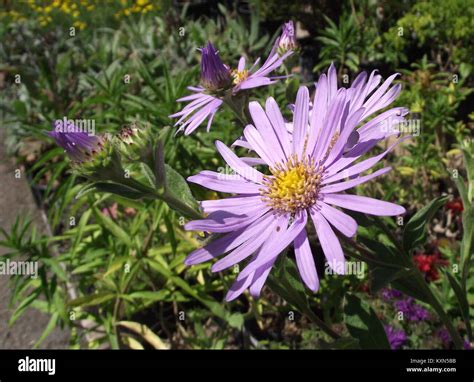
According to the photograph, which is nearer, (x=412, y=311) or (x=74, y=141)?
(x=74, y=141)

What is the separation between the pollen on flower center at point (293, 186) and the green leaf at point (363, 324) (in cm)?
25

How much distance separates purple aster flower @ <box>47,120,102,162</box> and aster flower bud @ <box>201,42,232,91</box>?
0.85 ft

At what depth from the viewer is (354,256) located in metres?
0.80

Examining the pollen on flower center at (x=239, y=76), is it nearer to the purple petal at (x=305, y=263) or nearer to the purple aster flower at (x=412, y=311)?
the purple petal at (x=305, y=263)

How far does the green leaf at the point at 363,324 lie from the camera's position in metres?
0.98

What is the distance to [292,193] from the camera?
84 cm

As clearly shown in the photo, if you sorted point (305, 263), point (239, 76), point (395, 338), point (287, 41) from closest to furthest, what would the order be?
point (305, 263) < point (239, 76) < point (287, 41) < point (395, 338)

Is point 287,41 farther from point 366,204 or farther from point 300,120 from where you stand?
point 366,204

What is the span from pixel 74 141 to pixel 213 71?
0.31 meters

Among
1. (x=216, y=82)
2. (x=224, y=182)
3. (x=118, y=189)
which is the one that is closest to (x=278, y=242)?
(x=224, y=182)

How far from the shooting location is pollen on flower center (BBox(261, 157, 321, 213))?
2.74ft

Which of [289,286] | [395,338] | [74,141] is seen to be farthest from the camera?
[395,338]

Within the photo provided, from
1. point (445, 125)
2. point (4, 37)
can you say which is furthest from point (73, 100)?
point (445, 125)
